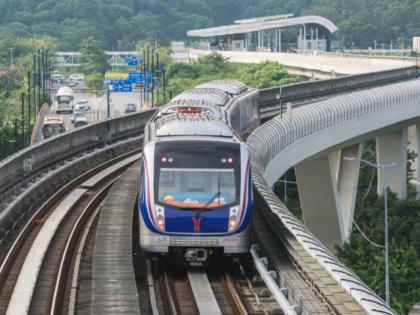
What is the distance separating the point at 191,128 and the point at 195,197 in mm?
1952

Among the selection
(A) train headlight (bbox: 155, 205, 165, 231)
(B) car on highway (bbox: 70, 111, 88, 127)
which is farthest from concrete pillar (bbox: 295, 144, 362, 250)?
(A) train headlight (bbox: 155, 205, 165, 231)

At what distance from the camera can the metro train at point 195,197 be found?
71.3 ft

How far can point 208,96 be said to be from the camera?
32.8 metres

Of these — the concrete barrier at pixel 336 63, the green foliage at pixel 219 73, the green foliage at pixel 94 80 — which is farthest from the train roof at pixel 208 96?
the green foliage at pixel 94 80

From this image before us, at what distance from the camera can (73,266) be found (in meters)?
23.1

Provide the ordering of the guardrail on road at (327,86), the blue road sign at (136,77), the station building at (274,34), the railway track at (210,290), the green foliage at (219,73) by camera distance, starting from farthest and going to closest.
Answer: the station building at (274,34) < the green foliage at (219,73) < the blue road sign at (136,77) < the guardrail on road at (327,86) < the railway track at (210,290)

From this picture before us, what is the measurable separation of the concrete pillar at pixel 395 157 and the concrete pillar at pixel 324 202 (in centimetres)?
759

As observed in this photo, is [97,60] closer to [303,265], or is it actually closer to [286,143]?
[286,143]

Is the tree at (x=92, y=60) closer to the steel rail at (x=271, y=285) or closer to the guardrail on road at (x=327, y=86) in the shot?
the guardrail on road at (x=327, y=86)

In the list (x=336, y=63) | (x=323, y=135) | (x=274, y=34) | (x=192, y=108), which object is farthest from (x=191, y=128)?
(x=274, y=34)

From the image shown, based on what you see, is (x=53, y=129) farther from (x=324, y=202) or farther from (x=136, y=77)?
(x=136, y=77)

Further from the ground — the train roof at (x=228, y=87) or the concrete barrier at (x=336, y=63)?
the train roof at (x=228, y=87)

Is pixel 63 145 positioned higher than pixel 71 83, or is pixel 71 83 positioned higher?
pixel 63 145

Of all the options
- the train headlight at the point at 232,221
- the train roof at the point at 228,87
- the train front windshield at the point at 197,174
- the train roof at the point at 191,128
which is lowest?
the train headlight at the point at 232,221
